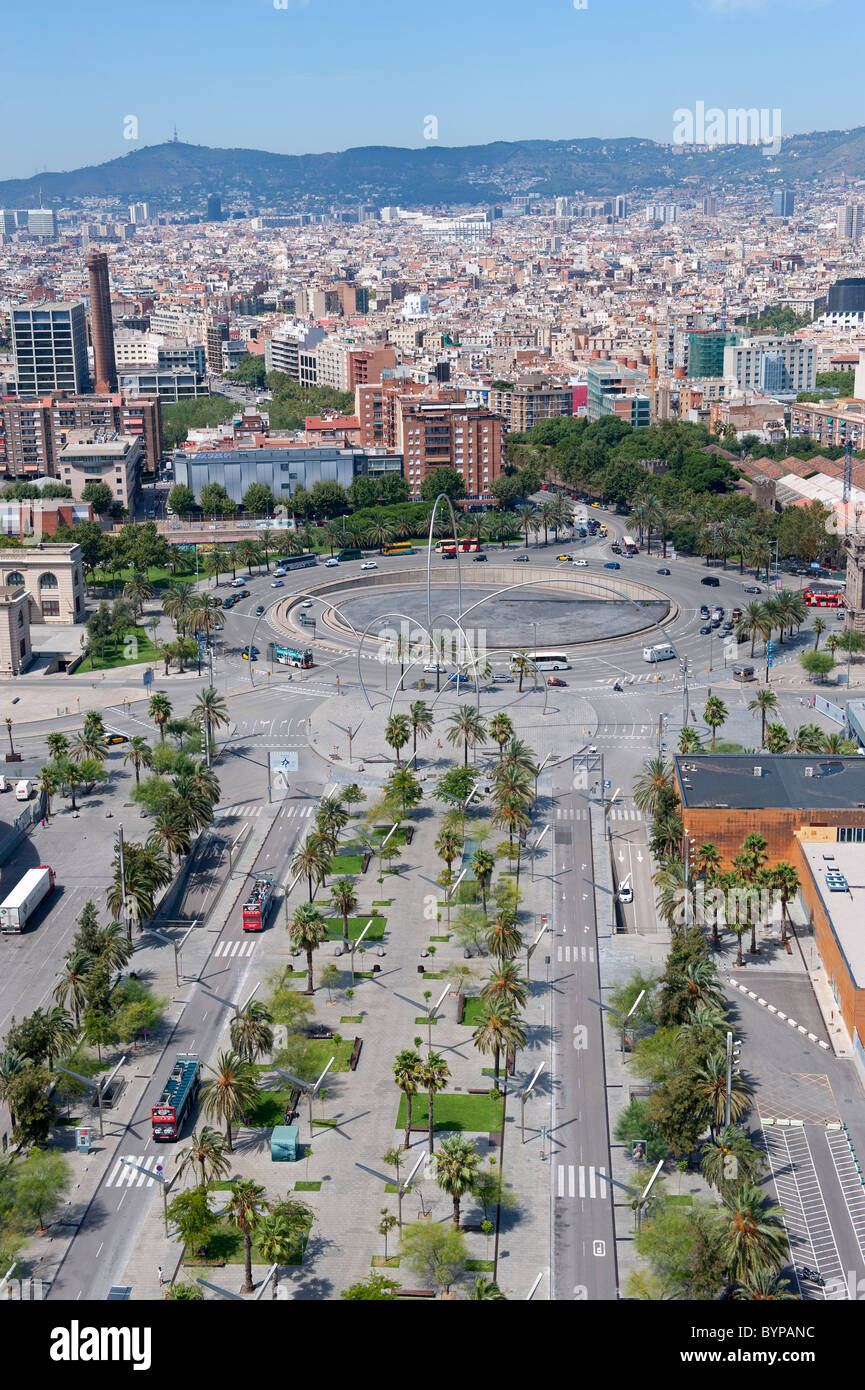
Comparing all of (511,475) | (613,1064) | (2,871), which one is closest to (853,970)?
(613,1064)

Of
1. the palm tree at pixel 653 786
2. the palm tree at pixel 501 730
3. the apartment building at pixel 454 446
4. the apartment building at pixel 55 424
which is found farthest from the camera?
the apartment building at pixel 55 424

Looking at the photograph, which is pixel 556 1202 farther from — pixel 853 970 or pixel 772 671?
pixel 772 671

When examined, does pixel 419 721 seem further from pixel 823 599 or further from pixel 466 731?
pixel 823 599

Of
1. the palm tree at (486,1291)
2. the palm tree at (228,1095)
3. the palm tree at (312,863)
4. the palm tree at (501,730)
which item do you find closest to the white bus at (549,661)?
the palm tree at (501,730)

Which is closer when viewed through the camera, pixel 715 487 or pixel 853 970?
pixel 853 970

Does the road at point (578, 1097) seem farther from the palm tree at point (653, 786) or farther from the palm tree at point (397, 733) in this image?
the palm tree at point (397, 733)
